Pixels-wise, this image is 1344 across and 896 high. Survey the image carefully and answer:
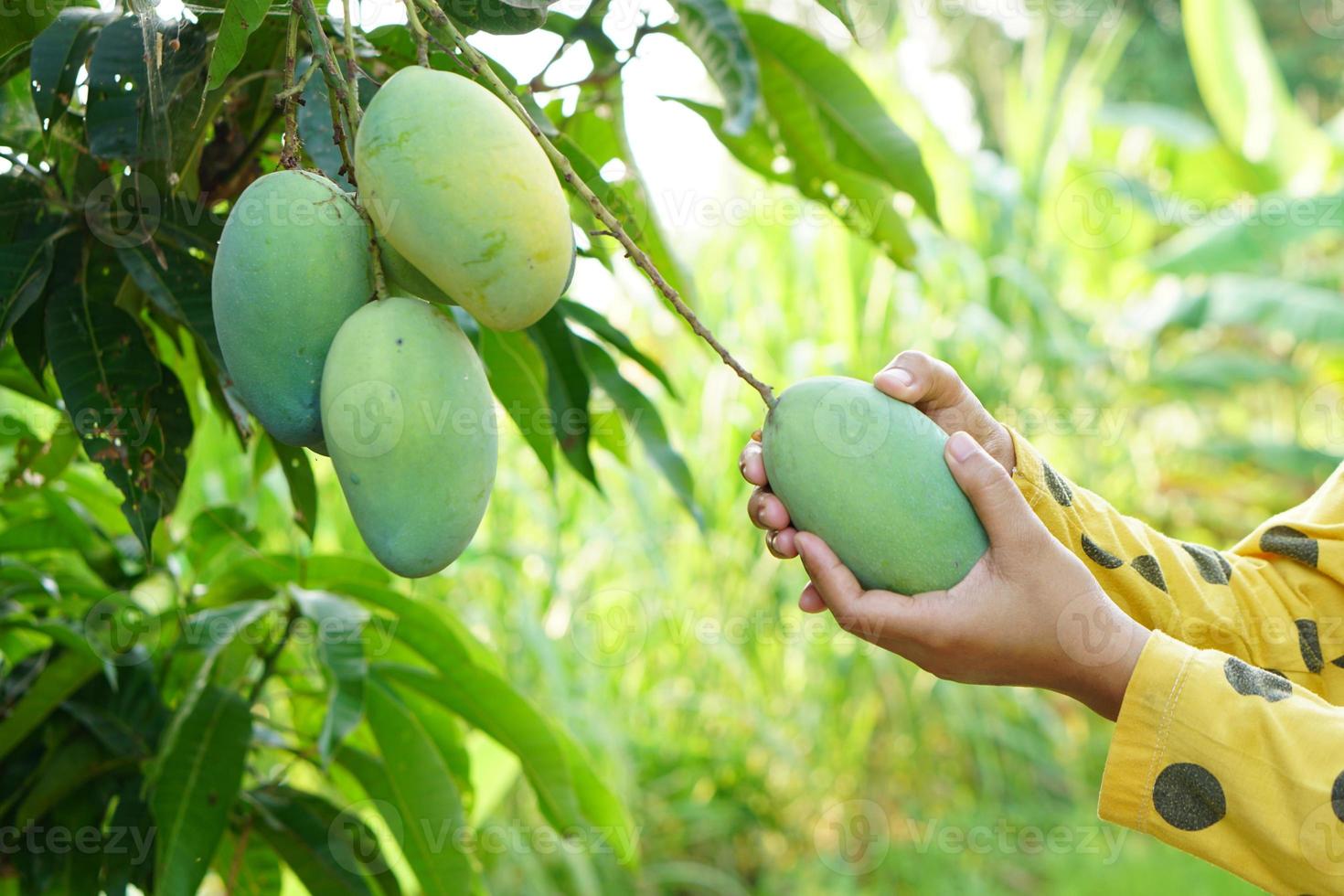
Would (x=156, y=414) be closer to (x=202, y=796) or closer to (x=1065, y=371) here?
(x=202, y=796)

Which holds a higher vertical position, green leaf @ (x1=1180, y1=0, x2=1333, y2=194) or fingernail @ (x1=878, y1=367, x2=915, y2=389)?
fingernail @ (x1=878, y1=367, x2=915, y2=389)

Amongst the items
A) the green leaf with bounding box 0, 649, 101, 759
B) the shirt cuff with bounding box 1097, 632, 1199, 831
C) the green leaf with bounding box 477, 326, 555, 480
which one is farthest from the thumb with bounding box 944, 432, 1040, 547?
the green leaf with bounding box 0, 649, 101, 759

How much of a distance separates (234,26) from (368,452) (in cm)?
21

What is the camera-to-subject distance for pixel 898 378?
733mm

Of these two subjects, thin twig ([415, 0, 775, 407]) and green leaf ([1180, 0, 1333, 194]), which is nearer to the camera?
thin twig ([415, 0, 775, 407])

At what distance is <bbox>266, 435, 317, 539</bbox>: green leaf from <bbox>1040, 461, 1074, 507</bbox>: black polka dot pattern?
581 mm

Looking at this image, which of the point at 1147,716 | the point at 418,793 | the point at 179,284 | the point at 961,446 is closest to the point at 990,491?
the point at 961,446

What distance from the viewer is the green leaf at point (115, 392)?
0.73 m

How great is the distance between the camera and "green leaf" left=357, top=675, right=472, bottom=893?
1.01 metres

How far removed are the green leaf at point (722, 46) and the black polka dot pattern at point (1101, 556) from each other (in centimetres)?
45

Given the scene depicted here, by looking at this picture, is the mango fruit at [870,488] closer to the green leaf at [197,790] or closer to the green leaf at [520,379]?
the green leaf at [520,379]

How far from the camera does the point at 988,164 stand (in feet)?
14.1

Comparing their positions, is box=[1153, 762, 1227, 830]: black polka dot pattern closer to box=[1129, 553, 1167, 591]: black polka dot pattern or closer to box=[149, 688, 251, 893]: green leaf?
box=[1129, 553, 1167, 591]: black polka dot pattern

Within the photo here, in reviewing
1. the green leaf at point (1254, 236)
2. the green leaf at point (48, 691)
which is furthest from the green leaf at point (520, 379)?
the green leaf at point (1254, 236)
